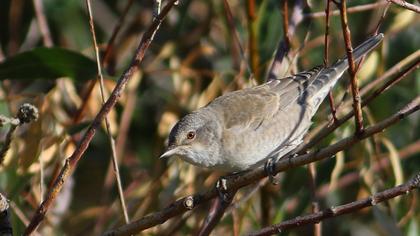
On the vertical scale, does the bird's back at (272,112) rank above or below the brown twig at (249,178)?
above

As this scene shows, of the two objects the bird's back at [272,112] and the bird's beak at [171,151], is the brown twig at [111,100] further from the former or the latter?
the bird's back at [272,112]

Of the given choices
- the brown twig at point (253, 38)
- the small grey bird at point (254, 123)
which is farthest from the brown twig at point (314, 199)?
the brown twig at point (253, 38)

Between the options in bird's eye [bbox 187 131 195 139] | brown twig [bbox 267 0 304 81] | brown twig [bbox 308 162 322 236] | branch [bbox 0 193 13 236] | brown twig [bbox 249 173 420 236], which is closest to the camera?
brown twig [bbox 249 173 420 236]

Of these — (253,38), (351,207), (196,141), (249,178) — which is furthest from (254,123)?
(351,207)

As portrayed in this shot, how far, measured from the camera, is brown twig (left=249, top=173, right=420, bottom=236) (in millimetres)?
2316

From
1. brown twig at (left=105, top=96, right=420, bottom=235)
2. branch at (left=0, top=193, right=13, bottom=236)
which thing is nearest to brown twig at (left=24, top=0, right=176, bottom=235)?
branch at (left=0, top=193, right=13, bottom=236)

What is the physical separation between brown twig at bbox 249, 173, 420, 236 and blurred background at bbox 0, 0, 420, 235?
107 centimetres

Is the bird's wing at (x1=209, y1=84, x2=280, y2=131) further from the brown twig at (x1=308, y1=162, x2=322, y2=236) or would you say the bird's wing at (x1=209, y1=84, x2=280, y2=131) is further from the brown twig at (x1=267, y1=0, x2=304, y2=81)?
the brown twig at (x1=308, y1=162, x2=322, y2=236)

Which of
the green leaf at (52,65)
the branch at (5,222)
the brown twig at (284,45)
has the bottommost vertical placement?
the branch at (5,222)

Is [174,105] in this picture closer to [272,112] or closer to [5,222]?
[272,112]

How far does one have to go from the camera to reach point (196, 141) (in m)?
3.85

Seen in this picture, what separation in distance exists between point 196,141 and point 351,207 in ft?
5.04

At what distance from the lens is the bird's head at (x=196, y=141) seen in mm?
3766

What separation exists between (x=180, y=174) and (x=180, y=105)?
0.83 meters
